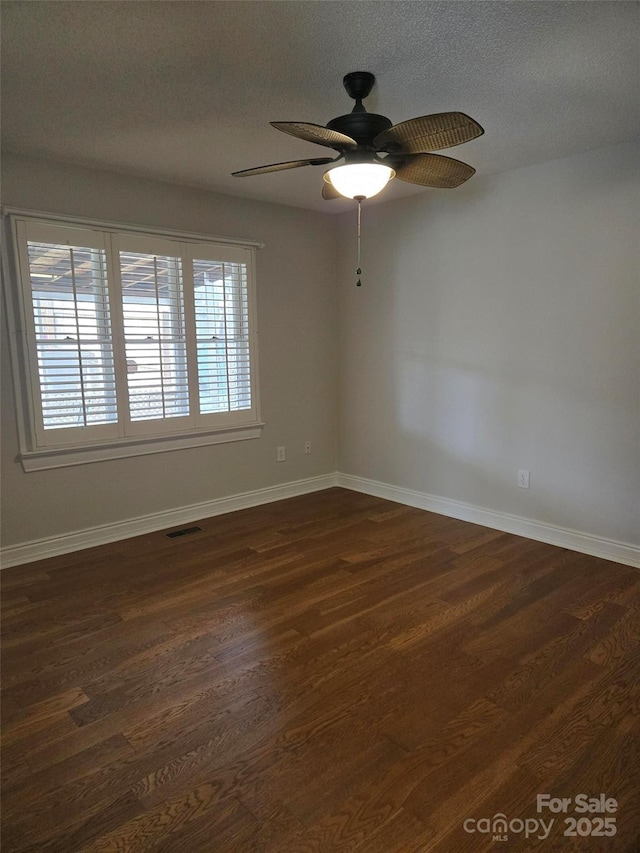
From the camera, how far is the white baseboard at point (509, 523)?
327cm

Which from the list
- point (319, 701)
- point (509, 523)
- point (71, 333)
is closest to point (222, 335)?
point (71, 333)

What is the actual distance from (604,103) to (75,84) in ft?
7.93

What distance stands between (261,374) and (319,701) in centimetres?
283

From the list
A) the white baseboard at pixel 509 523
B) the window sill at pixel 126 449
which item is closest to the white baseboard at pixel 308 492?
the white baseboard at pixel 509 523

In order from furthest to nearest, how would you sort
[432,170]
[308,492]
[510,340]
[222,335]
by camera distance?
1. [308,492]
2. [222,335]
3. [510,340]
4. [432,170]

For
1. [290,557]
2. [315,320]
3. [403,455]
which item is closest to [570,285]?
[403,455]

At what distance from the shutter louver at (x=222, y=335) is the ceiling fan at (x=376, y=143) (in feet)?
5.51

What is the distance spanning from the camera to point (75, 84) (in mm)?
2248

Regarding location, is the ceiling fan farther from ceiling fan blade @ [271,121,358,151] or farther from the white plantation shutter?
the white plantation shutter

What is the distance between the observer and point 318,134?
6.46 ft

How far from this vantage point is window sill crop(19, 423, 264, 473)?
3.33 metres

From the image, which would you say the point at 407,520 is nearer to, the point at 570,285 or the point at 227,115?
the point at 570,285

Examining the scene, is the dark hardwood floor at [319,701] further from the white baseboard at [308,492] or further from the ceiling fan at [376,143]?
the ceiling fan at [376,143]

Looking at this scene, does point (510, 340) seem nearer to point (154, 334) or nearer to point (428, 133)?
point (428, 133)
